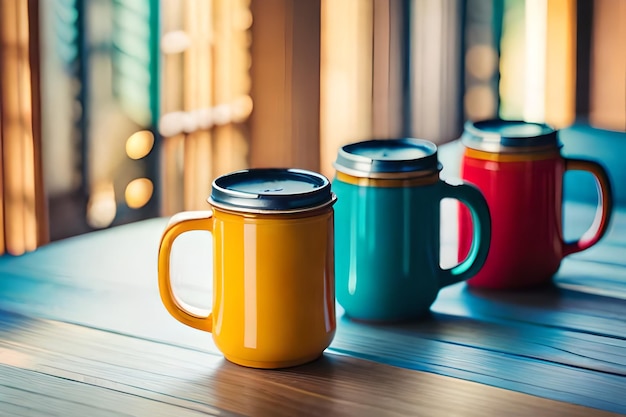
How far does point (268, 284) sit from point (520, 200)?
33 cm

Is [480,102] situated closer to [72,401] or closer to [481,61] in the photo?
[481,61]

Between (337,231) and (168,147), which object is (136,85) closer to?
(168,147)

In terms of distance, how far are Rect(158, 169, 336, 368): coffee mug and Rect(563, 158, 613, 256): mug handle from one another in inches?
12.9

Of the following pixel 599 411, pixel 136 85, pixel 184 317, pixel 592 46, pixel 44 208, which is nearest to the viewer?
pixel 599 411

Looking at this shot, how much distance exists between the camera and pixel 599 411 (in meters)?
0.67

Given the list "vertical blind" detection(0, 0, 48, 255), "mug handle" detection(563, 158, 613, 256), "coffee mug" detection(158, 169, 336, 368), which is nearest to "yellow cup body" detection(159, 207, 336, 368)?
"coffee mug" detection(158, 169, 336, 368)

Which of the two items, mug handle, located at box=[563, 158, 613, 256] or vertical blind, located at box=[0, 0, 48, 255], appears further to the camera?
vertical blind, located at box=[0, 0, 48, 255]

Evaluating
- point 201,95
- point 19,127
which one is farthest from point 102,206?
point 19,127

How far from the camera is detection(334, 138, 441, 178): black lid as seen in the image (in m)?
0.83

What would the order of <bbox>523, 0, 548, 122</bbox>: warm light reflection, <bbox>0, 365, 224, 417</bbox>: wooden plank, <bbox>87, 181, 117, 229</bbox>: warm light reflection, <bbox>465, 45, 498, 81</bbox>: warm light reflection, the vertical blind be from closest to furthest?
<bbox>0, 365, 224, 417</bbox>: wooden plank, the vertical blind, <bbox>87, 181, 117, 229</bbox>: warm light reflection, <bbox>523, 0, 548, 122</bbox>: warm light reflection, <bbox>465, 45, 498, 81</bbox>: warm light reflection

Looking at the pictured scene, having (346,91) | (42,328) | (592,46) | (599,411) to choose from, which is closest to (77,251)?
(42,328)

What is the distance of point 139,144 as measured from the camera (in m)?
1.72

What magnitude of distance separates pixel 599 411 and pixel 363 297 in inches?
9.8

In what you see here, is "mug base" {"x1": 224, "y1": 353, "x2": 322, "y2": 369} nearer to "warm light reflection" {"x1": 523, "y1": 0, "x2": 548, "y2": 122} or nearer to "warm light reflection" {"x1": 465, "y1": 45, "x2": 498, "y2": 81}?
"warm light reflection" {"x1": 523, "y1": 0, "x2": 548, "y2": 122}
